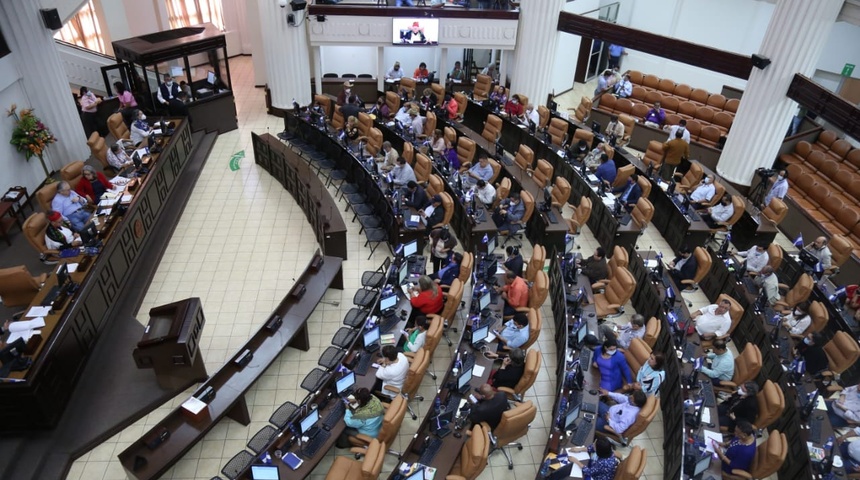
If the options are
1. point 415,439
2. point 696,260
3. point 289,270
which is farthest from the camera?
point 289,270

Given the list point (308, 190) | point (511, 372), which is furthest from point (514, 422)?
point (308, 190)

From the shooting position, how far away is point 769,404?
8.05 meters

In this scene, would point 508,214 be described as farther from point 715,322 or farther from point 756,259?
point 756,259

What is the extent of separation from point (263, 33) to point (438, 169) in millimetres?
8194

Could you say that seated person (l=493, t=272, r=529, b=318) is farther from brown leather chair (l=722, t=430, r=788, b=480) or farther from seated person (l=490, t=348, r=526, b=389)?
brown leather chair (l=722, t=430, r=788, b=480)

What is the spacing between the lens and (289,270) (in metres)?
12.3

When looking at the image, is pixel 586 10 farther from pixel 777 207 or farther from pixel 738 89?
pixel 777 207

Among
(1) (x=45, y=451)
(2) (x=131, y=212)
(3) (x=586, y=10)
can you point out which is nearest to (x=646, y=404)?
(1) (x=45, y=451)

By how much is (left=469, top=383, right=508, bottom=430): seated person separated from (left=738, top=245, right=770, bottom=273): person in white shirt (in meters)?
6.35

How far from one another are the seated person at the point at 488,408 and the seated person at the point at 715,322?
4.11m

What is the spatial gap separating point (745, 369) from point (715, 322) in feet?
3.42

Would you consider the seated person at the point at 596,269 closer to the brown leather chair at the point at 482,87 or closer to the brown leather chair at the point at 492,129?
the brown leather chair at the point at 492,129

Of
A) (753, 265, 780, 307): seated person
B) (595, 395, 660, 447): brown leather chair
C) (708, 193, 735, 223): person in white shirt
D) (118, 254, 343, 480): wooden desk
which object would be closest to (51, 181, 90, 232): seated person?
(118, 254, 343, 480): wooden desk

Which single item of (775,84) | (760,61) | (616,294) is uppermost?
(760,61)
